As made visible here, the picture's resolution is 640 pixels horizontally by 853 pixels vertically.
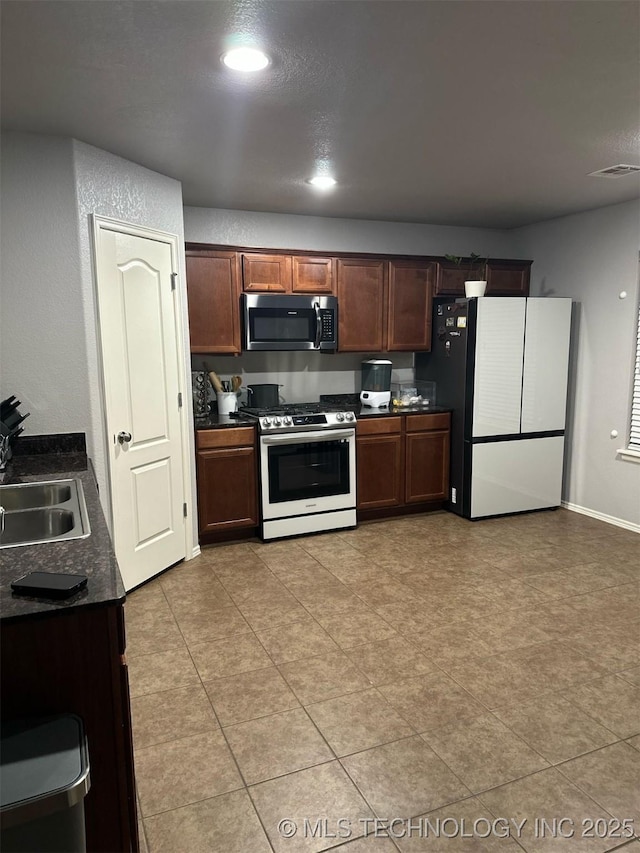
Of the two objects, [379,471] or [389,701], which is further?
[379,471]

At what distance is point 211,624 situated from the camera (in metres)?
3.20

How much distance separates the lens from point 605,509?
487cm

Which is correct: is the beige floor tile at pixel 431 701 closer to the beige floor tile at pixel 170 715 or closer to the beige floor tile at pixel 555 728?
the beige floor tile at pixel 555 728

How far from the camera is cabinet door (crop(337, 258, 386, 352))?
487cm

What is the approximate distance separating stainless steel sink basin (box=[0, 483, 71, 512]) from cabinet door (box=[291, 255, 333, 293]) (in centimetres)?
267

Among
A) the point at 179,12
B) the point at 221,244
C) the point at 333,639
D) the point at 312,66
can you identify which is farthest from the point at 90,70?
the point at 333,639

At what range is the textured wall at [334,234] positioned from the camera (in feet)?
15.3

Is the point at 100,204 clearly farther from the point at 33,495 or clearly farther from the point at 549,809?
the point at 549,809

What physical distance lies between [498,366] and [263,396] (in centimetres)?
190

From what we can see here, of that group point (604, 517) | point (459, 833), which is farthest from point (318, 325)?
point (459, 833)

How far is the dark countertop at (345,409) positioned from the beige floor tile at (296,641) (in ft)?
5.25

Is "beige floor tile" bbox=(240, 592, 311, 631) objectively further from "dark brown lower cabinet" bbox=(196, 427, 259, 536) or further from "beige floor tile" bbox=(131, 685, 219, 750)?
"dark brown lower cabinet" bbox=(196, 427, 259, 536)

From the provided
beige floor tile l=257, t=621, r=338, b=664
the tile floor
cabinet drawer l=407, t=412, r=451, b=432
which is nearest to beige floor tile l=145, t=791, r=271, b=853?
the tile floor

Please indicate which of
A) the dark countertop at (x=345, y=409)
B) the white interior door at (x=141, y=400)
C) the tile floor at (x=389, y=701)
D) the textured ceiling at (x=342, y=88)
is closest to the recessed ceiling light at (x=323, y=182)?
the textured ceiling at (x=342, y=88)
